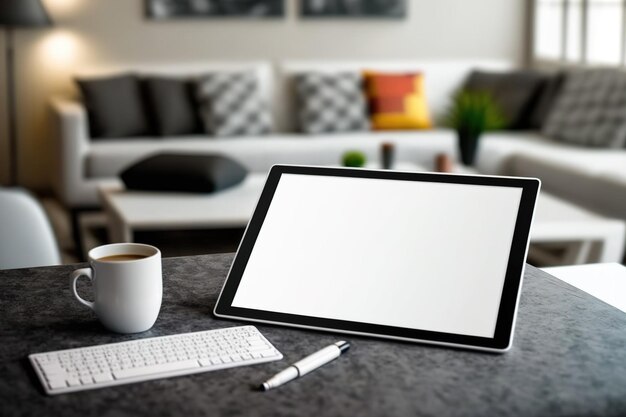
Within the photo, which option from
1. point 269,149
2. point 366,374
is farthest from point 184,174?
point 366,374

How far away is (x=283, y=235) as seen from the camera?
1.00 metres

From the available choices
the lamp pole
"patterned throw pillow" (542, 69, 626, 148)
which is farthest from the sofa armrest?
"patterned throw pillow" (542, 69, 626, 148)

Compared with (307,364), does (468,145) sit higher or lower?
lower

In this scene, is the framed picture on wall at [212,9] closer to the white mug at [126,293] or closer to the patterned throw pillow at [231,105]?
the patterned throw pillow at [231,105]

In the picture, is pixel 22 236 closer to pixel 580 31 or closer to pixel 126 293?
pixel 126 293

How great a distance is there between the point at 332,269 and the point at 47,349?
299 mm

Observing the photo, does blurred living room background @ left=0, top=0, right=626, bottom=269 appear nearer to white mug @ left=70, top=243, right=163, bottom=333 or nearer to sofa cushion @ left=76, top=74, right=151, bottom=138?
sofa cushion @ left=76, top=74, right=151, bottom=138

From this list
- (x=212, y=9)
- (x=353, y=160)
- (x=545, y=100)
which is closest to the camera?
(x=353, y=160)

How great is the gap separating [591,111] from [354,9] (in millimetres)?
1808

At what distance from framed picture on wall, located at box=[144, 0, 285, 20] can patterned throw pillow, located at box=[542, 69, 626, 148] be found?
188 cm

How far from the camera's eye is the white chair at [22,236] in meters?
1.63

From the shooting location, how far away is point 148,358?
0.80m

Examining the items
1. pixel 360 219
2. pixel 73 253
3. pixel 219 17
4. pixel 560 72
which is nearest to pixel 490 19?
pixel 560 72

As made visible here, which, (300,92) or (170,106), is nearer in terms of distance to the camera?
(170,106)
